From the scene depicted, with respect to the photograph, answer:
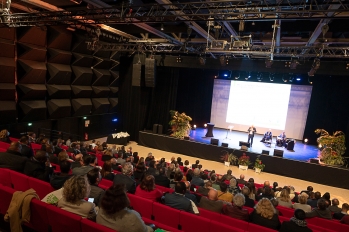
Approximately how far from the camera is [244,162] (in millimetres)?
10148

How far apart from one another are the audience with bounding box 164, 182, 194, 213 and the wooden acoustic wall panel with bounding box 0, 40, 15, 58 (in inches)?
333

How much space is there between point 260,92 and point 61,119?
10.2 meters

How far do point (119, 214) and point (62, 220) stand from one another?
74cm

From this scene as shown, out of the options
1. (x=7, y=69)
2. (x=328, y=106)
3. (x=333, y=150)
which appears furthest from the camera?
(x=328, y=106)

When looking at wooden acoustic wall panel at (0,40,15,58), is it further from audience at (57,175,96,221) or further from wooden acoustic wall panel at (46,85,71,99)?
audience at (57,175,96,221)

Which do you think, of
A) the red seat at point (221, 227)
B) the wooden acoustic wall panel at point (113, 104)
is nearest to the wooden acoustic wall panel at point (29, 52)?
the wooden acoustic wall panel at point (113, 104)

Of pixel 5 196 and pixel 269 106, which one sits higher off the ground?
pixel 269 106

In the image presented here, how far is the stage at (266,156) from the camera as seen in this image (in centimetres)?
938

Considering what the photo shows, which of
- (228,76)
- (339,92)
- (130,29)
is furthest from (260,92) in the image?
(130,29)

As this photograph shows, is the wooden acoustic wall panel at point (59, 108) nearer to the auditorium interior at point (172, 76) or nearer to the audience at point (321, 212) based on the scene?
the auditorium interior at point (172, 76)

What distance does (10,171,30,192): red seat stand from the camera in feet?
11.9

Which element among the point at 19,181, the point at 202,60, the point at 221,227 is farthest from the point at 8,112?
the point at 221,227

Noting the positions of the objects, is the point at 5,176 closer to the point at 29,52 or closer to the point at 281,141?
the point at 29,52

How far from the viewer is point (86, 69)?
11.8 m
